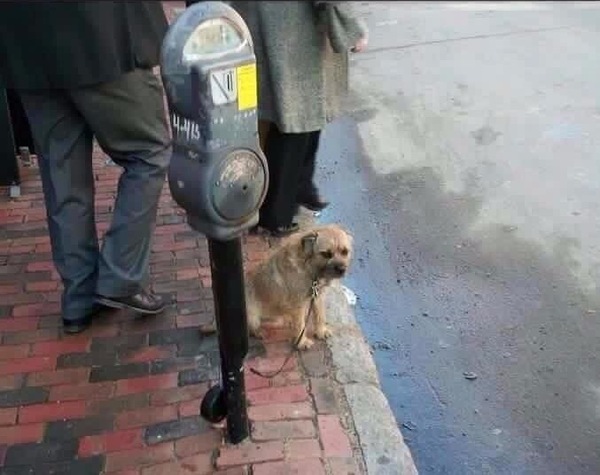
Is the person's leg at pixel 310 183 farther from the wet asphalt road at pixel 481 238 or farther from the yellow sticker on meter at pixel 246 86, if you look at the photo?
the yellow sticker on meter at pixel 246 86

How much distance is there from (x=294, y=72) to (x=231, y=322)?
1.63 m

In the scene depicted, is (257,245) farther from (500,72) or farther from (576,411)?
(500,72)

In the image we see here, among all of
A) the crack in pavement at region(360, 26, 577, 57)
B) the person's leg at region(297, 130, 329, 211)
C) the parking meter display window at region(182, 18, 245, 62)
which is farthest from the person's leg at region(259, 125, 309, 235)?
the crack in pavement at region(360, 26, 577, 57)

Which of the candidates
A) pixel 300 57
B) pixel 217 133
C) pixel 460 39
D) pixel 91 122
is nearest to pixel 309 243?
pixel 300 57

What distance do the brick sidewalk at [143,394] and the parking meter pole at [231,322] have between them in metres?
0.19

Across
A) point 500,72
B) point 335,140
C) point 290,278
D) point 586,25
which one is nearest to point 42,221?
point 290,278

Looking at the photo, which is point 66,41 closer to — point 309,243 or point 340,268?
point 309,243

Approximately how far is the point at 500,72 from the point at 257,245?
4.05m

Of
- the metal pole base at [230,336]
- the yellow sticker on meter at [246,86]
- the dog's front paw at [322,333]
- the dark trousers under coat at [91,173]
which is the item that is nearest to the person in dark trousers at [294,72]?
the dark trousers under coat at [91,173]

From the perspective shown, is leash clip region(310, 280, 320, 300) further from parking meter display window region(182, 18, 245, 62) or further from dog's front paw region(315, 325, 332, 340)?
parking meter display window region(182, 18, 245, 62)

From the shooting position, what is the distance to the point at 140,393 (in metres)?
Answer: 3.48

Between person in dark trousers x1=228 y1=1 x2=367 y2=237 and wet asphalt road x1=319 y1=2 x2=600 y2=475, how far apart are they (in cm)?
74

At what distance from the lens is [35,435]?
3.26 metres

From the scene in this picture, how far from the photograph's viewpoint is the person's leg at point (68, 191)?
3.49 metres
